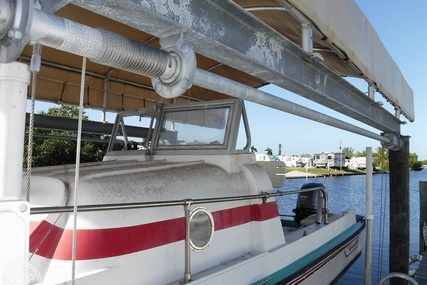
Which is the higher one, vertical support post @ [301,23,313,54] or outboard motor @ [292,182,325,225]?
vertical support post @ [301,23,313,54]

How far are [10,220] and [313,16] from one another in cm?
200

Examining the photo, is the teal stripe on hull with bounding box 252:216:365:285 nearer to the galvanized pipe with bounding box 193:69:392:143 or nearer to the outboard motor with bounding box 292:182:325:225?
the outboard motor with bounding box 292:182:325:225

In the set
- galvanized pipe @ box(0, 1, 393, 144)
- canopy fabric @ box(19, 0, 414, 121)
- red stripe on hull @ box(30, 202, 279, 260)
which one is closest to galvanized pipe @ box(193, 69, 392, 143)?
galvanized pipe @ box(0, 1, 393, 144)

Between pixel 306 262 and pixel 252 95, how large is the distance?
239 cm

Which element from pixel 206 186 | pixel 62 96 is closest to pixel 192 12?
pixel 206 186

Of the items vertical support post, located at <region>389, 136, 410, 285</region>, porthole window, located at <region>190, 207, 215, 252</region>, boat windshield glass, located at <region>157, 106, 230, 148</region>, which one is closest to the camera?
porthole window, located at <region>190, 207, 215, 252</region>

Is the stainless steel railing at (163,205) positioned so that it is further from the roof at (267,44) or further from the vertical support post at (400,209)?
the vertical support post at (400,209)

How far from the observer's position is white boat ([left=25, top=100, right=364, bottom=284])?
6.77ft

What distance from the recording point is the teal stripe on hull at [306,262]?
3209mm

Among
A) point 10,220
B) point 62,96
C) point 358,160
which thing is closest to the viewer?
point 10,220

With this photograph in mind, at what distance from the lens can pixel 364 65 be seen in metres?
3.16

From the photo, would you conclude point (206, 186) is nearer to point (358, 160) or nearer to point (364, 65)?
point (364, 65)

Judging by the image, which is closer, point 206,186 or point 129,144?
point 206,186

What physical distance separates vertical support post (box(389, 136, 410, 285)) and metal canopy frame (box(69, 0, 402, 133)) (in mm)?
4058
